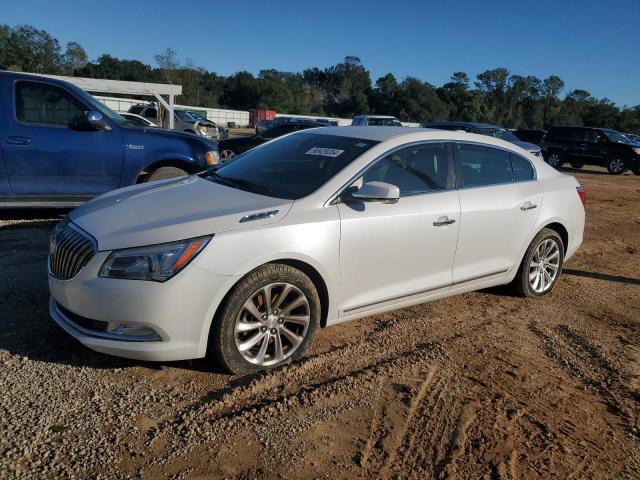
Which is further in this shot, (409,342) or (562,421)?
(409,342)

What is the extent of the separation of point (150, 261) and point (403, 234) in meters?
1.81

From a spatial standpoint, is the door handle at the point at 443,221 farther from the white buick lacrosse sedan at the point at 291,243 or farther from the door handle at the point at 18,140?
the door handle at the point at 18,140

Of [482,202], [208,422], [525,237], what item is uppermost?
[482,202]

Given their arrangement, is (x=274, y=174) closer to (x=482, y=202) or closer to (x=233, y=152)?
(x=482, y=202)

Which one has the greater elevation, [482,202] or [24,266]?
[482,202]

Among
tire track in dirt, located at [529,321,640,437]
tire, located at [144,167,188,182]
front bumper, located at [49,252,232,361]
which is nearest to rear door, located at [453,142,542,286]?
tire track in dirt, located at [529,321,640,437]

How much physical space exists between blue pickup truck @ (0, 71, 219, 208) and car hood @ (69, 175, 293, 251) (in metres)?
2.82

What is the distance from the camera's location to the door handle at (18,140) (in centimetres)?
626

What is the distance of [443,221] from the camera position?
4230 millimetres

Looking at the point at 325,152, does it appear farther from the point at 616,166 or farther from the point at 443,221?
the point at 616,166

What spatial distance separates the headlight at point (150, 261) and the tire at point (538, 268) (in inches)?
132

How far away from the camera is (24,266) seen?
514 cm

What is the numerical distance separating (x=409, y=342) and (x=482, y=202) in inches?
53.2

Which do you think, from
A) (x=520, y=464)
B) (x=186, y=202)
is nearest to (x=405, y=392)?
(x=520, y=464)
